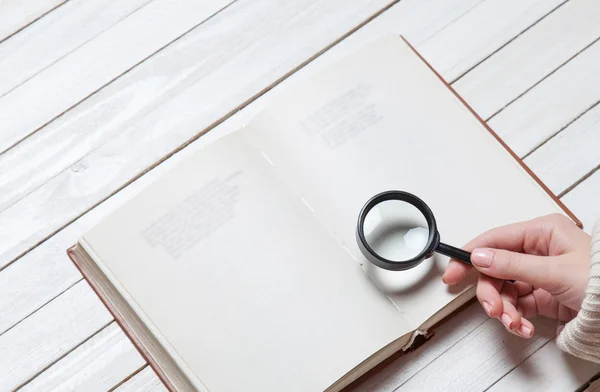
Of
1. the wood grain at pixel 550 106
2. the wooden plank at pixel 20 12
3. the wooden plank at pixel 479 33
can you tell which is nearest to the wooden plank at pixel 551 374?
the wood grain at pixel 550 106

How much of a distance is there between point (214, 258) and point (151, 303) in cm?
11

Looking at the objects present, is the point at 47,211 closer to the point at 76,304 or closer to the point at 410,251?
the point at 76,304

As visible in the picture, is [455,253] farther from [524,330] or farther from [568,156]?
[568,156]

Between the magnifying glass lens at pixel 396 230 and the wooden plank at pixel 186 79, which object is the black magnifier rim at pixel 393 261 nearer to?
the magnifying glass lens at pixel 396 230

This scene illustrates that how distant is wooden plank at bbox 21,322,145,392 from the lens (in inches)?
37.8

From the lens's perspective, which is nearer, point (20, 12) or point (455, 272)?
point (455, 272)

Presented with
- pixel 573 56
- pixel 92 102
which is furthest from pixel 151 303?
pixel 573 56

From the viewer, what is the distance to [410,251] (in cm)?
86

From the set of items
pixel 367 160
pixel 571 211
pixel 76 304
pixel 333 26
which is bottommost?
pixel 571 211

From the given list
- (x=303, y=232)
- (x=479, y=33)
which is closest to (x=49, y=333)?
(x=303, y=232)

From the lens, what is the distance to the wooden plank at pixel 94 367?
96 centimetres

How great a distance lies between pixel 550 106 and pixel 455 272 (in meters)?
0.39

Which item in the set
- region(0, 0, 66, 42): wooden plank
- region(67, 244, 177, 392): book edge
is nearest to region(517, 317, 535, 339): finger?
region(67, 244, 177, 392): book edge

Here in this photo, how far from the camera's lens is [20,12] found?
1.13m
